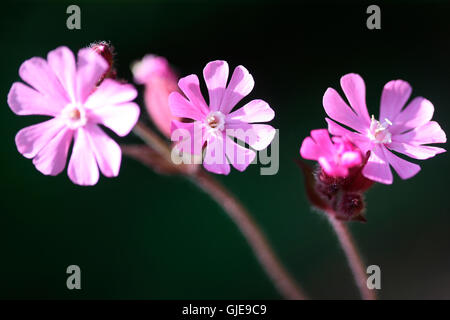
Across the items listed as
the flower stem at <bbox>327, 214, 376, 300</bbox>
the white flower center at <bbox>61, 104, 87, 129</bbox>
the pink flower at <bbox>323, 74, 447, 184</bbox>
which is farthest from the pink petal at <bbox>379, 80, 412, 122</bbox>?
the white flower center at <bbox>61, 104, 87, 129</bbox>

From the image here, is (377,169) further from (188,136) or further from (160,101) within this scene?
(160,101)

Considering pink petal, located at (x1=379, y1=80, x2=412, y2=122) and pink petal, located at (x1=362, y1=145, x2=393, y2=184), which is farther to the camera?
pink petal, located at (x1=379, y1=80, x2=412, y2=122)

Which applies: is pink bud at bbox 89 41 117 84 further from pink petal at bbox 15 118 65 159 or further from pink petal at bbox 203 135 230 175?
pink petal at bbox 203 135 230 175

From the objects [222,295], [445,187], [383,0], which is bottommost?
[222,295]

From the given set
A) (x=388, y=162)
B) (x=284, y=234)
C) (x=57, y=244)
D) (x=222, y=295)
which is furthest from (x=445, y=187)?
(x=57, y=244)

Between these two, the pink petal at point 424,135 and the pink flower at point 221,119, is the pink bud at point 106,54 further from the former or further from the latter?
the pink petal at point 424,135
